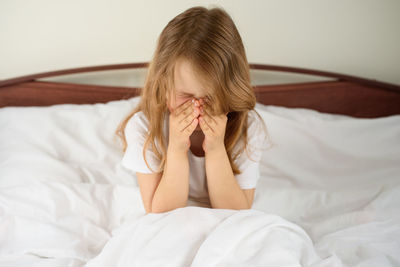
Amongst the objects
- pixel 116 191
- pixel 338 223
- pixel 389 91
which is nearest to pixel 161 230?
pixel 116 191

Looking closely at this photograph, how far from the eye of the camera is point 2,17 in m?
1.32

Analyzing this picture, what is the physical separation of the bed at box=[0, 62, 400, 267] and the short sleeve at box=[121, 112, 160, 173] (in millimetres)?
147

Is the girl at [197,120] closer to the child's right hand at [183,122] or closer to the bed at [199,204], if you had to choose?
the child's right hand at [183,122]

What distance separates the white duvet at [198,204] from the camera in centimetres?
68

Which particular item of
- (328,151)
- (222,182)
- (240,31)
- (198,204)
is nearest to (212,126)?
(222,182)

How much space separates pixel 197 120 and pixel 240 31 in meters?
0.72

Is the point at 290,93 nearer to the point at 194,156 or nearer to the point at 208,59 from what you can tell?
the point at 194,156

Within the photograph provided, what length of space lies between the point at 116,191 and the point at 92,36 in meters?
0.72

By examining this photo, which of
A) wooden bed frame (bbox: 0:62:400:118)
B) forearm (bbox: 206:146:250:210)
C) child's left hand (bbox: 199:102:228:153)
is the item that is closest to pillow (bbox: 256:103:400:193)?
wooden bed frame (bbox: 0:62:400:118)

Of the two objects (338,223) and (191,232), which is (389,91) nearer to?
(338,223)

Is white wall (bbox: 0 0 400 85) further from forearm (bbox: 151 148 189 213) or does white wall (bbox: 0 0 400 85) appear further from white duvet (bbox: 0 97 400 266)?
forearm (bbox: 151 148 189 213)

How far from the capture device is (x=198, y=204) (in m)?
0.95

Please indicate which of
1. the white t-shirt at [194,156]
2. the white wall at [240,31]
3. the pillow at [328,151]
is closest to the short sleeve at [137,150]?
the white t-shirt at [194,156]

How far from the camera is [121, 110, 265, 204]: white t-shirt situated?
86 cm
